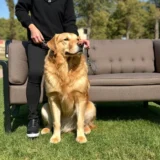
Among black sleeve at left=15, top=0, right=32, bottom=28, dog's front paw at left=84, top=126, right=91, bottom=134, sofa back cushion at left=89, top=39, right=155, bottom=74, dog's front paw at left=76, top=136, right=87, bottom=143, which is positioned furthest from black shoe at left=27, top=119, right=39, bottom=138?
sofa back cushion at left=89, top=39, right=155, bottom=74

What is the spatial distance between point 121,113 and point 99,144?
183cm

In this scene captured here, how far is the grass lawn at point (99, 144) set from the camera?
2703mm

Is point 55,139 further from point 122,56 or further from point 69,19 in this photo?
point 122,56

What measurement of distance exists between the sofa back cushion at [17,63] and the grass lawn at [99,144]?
0.70 m

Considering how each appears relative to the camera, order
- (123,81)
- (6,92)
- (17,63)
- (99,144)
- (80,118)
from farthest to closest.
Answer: (123,81) < (17,63) < (6,92) < (80,118) < (99,144)

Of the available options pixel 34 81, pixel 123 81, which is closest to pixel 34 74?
pixel 34 81

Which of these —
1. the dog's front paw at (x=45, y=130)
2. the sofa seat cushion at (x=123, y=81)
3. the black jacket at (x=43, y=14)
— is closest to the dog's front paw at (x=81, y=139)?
the dog's front paw at (x=45, y=130)

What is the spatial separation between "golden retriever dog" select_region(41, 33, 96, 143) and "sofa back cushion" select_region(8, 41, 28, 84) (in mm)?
479

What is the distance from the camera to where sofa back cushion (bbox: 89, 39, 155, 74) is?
479 cm

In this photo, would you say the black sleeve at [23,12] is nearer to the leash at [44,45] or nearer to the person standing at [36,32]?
the person standing at [36,32]

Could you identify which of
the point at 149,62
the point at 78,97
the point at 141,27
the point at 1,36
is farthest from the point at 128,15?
the point at 78,97

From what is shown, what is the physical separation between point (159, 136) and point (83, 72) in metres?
1.20

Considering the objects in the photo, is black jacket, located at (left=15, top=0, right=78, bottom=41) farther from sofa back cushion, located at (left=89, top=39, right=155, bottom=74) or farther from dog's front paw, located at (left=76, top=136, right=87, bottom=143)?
sofa back cushion, located at (left=89, top=39, right=155, bottom=74)

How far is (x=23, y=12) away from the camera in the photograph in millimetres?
3285
